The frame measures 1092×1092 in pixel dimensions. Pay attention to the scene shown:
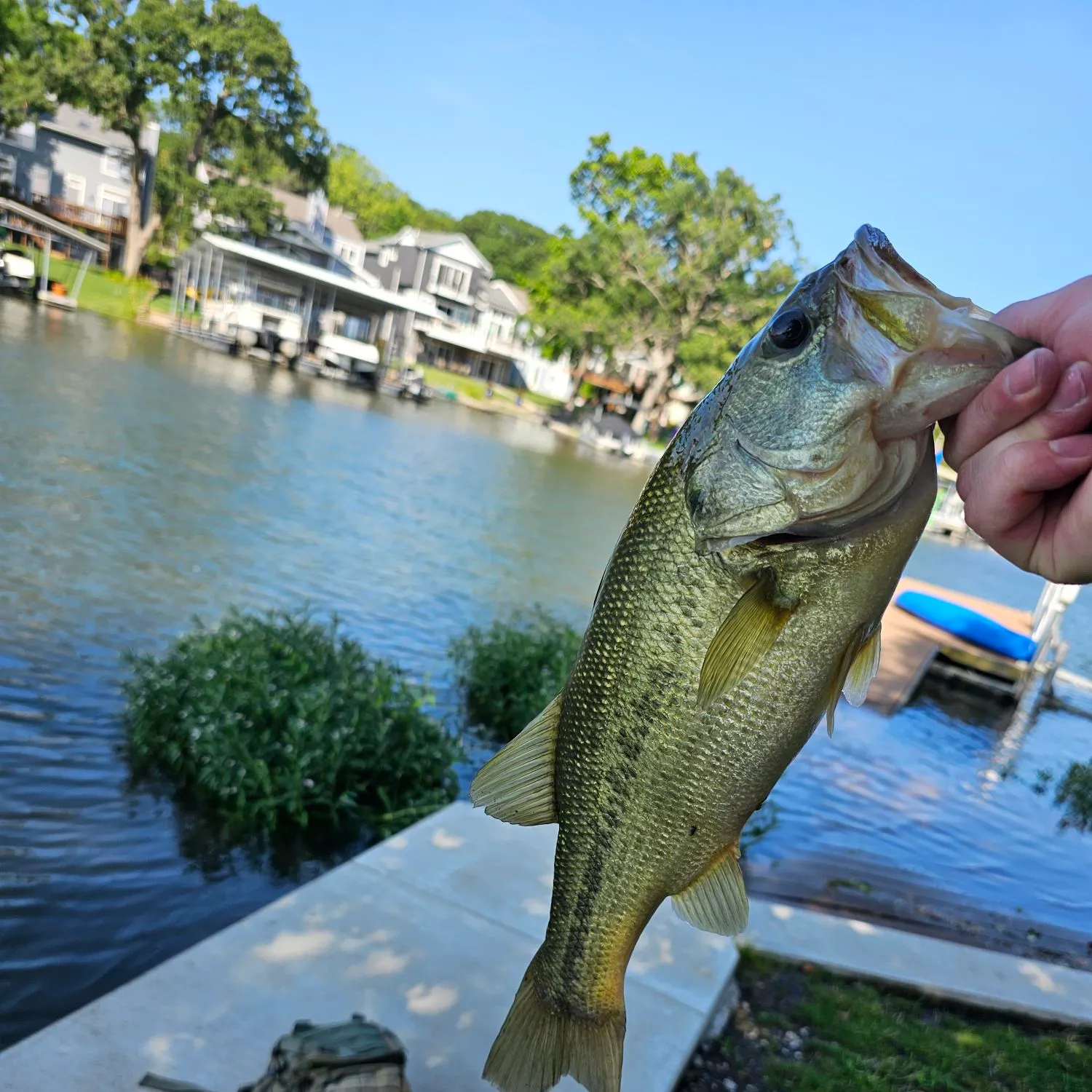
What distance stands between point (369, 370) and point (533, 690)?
36.7 m

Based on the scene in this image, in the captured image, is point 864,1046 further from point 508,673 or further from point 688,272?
point 688,272

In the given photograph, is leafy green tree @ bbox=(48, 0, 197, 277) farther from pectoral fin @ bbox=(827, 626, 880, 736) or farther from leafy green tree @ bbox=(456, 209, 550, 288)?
leafy green tree @ bbox=(456, 209, 550, 288)

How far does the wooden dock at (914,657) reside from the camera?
13312 mm

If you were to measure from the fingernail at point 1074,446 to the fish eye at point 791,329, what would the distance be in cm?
47

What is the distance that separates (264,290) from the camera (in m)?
45.2

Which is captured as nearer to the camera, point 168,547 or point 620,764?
point 620,764

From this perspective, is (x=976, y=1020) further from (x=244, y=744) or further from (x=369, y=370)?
(x=369, y=370)

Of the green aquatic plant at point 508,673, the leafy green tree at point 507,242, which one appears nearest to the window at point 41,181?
the leafy green tree at point 507,242

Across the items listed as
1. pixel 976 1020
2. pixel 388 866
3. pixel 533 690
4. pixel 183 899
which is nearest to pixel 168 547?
pixel 533 690

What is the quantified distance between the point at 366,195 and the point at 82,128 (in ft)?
138

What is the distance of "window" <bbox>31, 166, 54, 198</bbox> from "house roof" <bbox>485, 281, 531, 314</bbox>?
29911 millimetres

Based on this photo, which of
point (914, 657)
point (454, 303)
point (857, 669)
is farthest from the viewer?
point (454, 303)

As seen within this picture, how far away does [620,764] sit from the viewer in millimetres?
1907

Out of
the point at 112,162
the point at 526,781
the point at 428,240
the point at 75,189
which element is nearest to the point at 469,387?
the point at 428,240
